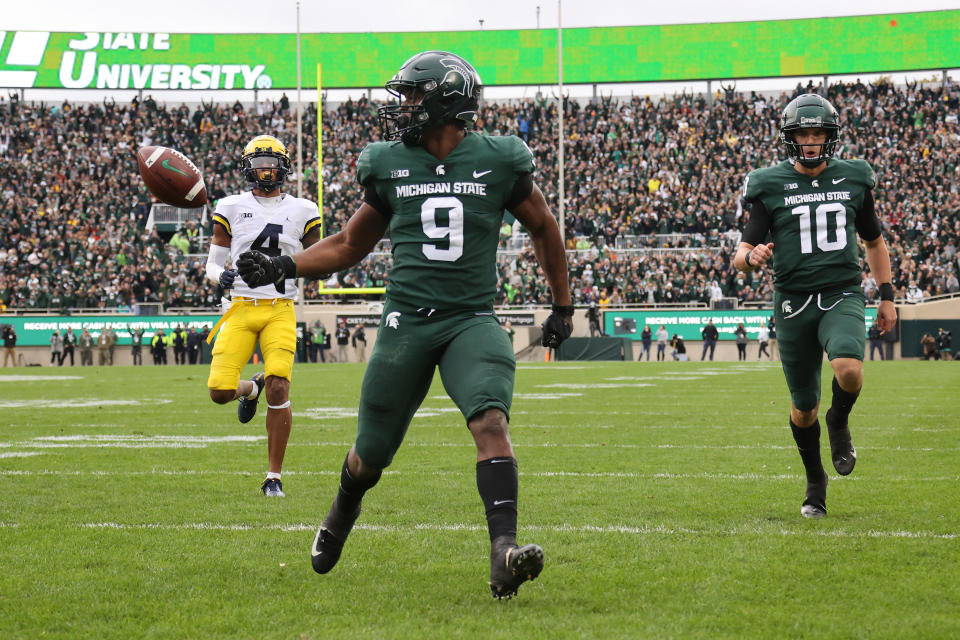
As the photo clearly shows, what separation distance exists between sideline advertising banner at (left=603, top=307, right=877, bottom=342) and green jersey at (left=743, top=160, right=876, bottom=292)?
25.4m

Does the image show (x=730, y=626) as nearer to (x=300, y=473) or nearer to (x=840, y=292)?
(x=840, y=292)

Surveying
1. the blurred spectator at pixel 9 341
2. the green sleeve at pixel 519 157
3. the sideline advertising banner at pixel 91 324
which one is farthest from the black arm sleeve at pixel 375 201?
the blurred spectator at pixel 9 341

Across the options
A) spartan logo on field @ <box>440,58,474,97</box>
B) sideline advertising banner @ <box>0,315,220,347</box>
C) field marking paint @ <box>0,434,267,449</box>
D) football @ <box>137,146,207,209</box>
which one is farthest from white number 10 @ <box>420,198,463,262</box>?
sideline advertising banner @ <box>0,315,220,347</box>

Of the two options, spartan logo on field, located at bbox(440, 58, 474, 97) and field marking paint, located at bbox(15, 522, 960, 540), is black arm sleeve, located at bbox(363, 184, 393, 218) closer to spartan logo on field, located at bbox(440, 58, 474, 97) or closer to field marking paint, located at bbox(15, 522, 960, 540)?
spartan logo on field, located at bbox(440, 58, 474, 97)

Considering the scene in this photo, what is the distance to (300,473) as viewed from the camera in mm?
6977

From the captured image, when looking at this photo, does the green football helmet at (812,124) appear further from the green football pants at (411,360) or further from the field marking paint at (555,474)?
the green football pants at (411,360)

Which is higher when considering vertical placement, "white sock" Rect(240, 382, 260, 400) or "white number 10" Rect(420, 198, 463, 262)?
"white number 10" Rect(420, 198, 463, 262)

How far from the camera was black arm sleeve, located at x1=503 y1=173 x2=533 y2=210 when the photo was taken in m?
3.92

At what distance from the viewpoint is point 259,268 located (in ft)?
12.3

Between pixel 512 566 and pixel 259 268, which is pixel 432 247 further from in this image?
pixel 512 566

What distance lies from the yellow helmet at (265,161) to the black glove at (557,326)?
3.08 meters

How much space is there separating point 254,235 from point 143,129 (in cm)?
3391

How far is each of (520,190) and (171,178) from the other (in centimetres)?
355

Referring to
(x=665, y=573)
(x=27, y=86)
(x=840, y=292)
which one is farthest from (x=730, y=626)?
(x=27, y=86)
